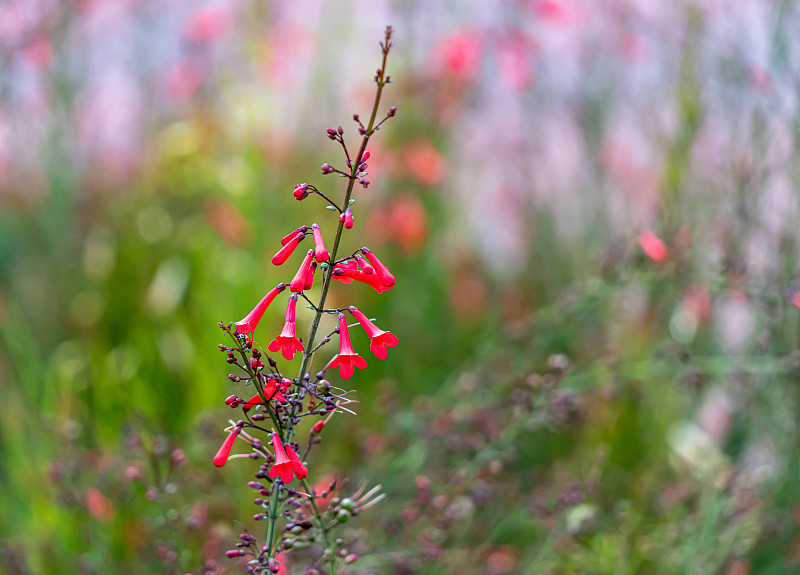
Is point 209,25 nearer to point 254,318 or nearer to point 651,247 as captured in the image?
point 651,247

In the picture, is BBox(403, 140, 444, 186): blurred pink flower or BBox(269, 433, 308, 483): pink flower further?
BBox(403, 140, 444, 186): blurred pink flower

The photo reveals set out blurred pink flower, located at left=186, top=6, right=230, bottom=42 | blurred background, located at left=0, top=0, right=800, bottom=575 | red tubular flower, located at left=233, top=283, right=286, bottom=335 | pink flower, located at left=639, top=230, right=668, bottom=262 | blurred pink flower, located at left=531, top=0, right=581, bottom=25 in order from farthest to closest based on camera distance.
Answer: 1. blurred pink flower, located at left=186, top=6, right=230, bottom=42
2. blurred pink flower, located at left=531, top=0, right=581, bottom=25
3. blurred background, located at left=0, top=0, right=800, bottom=575
4. pink flower, located at left=639, top=230, right=668, bottom=262
5. red tubular flower, located at left=233, top=283, right=286, bottom=335

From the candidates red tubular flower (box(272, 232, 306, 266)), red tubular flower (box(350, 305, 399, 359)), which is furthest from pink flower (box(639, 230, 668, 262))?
red tubular flower (box(272, 232, 306, 266))

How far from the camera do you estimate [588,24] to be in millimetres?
3906

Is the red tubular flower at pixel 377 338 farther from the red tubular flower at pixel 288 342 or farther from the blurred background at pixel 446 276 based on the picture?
the blurred background at pixel 446 276

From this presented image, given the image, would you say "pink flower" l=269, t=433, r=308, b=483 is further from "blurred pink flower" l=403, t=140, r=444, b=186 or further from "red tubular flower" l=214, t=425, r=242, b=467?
"blurred pink flower" l=403, t=140, r=444, b=186

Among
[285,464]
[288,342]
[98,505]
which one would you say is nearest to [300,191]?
[288,342]

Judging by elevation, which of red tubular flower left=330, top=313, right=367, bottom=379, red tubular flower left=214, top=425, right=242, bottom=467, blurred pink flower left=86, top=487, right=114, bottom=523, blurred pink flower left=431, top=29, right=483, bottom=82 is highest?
blurred pink flower left=431, top=29, right=483, bottom=82

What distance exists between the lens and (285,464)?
3.57 ft

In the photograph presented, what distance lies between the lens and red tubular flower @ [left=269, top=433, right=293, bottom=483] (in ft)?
3.56

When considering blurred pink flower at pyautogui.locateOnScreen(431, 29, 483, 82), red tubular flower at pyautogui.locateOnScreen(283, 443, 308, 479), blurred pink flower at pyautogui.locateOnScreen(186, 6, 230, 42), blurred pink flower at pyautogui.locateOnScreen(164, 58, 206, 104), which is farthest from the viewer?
blurred pink flower at pyautogui.locateOnScreen(164, 58, 206, 104)

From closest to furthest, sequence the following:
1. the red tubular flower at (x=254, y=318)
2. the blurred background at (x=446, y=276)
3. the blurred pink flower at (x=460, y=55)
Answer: the red tubular flower at (x=254, y=318) < the blurred background at (x=446, y=276) < the blurred pink flower at (x=460, y=55)

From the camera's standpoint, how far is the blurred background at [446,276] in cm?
217

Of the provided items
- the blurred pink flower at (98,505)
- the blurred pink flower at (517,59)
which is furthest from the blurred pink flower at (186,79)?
the blurred pink flower at (98,505)
